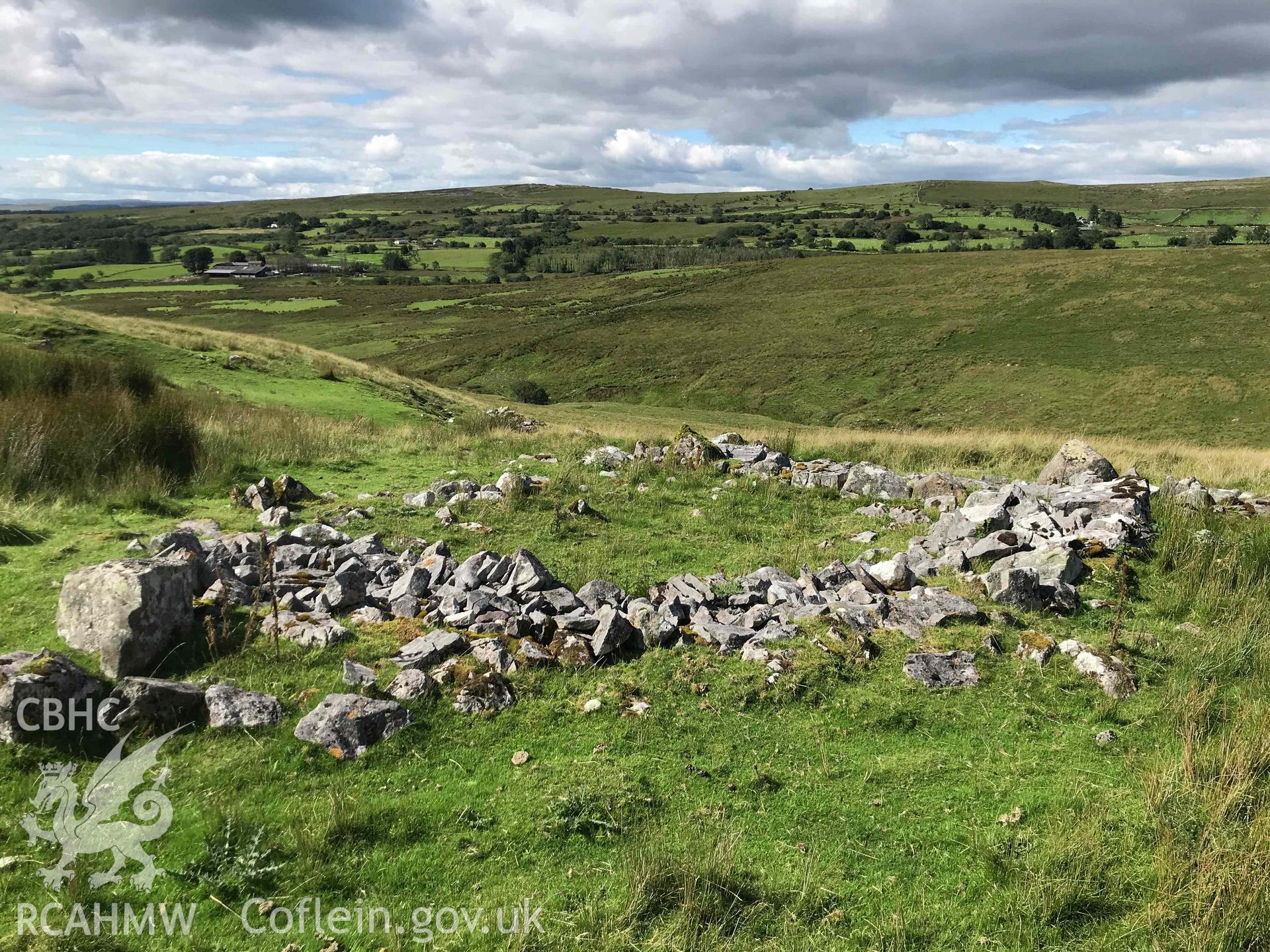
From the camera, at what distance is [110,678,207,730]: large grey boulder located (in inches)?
209

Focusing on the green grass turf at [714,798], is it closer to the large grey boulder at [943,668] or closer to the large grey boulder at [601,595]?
the large grey boulder at [943,668]

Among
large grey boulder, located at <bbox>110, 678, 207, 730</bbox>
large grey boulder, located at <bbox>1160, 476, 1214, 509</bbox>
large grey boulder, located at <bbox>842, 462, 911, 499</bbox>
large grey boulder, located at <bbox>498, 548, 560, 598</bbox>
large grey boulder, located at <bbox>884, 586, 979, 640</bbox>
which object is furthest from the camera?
large grey boulder, located at <bbox>842, 462, 911, 499</bbox>

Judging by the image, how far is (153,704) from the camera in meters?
5.37

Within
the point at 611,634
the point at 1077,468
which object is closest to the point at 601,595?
the point at 611,634

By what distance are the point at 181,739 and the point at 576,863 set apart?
330 cm

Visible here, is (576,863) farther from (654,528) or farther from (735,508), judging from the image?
(735,508)

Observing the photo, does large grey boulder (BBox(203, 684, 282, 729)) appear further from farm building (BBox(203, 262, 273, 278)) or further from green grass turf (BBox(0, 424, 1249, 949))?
farm building (BBox(203, 262, 273, 278))

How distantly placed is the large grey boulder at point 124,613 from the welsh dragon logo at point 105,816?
1.15 metres

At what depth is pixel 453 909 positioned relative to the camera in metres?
4.09

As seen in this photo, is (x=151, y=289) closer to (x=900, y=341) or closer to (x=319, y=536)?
(x=900, y=341)

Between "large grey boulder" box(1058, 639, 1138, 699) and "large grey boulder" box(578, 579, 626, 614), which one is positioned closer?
"large grey boulder" box(1058, 639, 1138, 699)

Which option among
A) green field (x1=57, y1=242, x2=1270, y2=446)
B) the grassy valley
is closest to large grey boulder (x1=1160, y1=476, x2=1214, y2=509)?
the grassy valley

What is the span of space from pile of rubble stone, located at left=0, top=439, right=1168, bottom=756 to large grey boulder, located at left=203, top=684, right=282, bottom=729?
0.04 ft

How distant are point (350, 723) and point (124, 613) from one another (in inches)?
94.7
